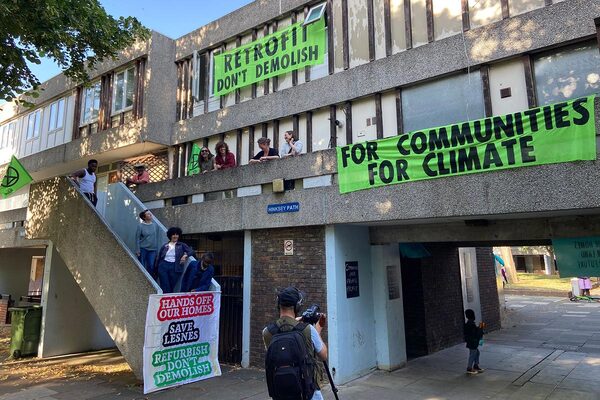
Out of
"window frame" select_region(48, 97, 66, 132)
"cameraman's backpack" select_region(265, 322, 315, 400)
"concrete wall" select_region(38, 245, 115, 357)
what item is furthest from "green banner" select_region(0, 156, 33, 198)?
"cameraman's backpack" select_region(265, 322, 315, 400)

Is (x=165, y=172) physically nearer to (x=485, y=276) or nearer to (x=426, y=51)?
(x=426, y=51)

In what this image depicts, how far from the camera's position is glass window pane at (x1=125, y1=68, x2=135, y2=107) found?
41.5 ft

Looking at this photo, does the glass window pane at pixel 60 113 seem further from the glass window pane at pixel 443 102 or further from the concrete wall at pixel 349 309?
the glass window pane at pixel 443 102

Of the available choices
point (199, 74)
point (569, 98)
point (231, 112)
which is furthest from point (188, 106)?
point (569, 98)

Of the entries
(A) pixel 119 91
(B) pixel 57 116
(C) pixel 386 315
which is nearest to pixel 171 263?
(C) pixel 386 315

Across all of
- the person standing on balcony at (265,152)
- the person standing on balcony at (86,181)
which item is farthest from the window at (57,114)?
the person standing on balcony at (265,152)

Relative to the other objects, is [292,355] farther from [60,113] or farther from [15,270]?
[15,270]

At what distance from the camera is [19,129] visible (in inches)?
679

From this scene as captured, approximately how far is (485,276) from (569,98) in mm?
8848

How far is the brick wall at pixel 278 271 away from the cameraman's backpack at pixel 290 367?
14.9 feet

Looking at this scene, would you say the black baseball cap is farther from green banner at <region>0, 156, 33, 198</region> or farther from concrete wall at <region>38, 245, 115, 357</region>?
green banner at <region>0, 156, 33, 198</region>

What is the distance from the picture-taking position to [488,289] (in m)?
14.0

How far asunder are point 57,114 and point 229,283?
10234 millimetres

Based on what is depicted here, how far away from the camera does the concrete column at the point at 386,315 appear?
8680 millimetres
